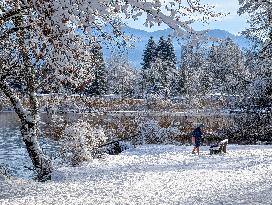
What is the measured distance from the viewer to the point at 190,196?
35.3 feet

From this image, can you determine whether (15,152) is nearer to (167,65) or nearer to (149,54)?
(167,65)

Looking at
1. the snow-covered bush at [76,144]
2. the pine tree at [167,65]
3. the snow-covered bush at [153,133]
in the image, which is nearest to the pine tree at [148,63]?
the pine tree at [167,65]

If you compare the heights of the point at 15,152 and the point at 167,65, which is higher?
the point at 167,65

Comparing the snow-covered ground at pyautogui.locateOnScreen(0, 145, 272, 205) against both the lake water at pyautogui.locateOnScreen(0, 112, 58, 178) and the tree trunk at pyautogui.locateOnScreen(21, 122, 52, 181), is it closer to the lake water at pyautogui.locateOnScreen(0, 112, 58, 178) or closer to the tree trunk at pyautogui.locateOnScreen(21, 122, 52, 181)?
the tree trunk at pyautogui.locateOnScreen(21, 122, 52, 181)

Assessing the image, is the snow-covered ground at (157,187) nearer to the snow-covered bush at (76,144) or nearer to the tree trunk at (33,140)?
the tree trunk at (33,140)

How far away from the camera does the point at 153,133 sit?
34.1m

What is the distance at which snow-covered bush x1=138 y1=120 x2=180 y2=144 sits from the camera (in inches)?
1316

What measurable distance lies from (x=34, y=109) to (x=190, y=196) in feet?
27.0

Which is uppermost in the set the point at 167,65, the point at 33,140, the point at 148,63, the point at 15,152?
the point at 148,63

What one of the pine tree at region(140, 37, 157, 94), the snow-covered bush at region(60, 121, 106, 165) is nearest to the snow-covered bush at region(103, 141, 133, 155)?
the snow-covered bush at region(60, 121, 106, 165)

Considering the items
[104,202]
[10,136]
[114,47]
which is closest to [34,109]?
[104,202]

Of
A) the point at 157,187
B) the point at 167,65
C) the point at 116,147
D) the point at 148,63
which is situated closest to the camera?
the point at 157,187

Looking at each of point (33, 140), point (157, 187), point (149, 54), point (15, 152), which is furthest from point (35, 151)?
point (149, 54)

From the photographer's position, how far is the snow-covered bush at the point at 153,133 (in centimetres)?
3344
